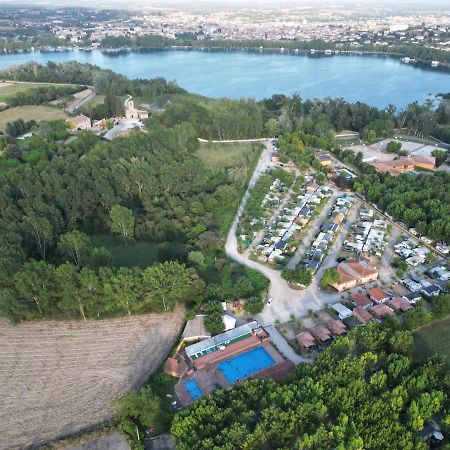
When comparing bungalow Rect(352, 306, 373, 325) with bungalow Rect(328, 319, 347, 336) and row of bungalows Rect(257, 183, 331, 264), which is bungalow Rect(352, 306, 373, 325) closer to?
bungalow Rect(328, 319, 347, 336)

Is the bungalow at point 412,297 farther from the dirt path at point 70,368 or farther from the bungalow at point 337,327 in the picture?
the dirt path at point 70,368

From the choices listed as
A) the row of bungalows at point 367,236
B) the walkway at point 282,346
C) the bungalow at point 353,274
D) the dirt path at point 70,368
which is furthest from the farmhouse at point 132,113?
the walkway at point 282,346

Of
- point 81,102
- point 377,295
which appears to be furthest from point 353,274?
point 81,102

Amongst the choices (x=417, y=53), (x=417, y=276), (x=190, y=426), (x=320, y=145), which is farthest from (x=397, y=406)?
(x=417, y=53)

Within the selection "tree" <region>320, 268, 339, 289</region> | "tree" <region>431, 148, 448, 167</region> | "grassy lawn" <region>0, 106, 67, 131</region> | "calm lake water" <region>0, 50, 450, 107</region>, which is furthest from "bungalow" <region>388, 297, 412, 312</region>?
"calm lake water" <region>0, 50, 450, 107</region>

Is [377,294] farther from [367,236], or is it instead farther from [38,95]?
[38,95]
